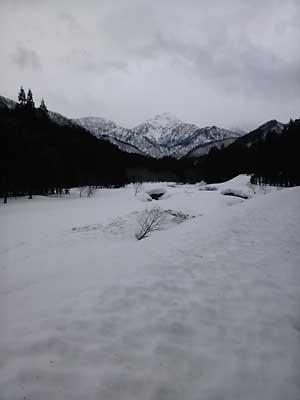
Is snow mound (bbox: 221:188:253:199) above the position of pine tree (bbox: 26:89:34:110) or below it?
below

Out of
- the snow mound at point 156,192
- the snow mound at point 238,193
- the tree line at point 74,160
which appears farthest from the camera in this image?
the snow mound at point 156,192

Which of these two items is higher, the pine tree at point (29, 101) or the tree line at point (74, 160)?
the pine tree at point (29, 101)

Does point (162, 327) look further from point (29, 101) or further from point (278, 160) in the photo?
point (29, 101)

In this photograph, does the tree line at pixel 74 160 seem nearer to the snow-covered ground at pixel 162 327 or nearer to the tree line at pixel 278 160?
the tree line at pixel 278 160

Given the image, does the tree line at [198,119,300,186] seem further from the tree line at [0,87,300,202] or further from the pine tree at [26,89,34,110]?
the pine tree at [26,89,34,110]

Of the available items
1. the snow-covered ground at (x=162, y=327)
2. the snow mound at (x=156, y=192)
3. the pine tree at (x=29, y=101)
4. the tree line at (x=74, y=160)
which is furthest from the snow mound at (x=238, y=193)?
the pine tree at (x=29, y=101)

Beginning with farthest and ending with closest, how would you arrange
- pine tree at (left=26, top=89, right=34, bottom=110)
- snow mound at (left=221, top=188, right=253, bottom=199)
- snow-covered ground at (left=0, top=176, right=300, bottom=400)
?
pine tree at (left=26, top=89, right=34, bottom=110)
snow mound at (left=221, top=188, right=253, bottom=199)
snow-covered ground at (left=0, top=176, right=300, bottom=400)

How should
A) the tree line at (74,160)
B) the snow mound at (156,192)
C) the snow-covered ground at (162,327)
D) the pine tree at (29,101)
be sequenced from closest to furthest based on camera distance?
the snow-covered ground at (162,327), the tree line at (74,160), the snow mound at (156,192), the pine tree at (29,101)

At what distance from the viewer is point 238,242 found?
8328 millimetres

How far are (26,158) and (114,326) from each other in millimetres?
36372

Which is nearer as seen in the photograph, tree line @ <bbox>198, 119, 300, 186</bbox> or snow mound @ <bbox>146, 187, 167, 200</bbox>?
tree line @ <bbox>198, 119, 300, 186</bbox>

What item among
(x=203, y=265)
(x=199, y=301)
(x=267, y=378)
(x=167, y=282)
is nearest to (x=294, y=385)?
(x=267, y=378)

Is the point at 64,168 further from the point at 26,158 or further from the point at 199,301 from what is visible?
the point at 199,301

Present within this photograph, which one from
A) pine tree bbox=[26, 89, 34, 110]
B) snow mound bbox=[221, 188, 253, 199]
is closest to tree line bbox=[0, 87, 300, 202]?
pine tree bbox=[26, 89, 34, 110]
